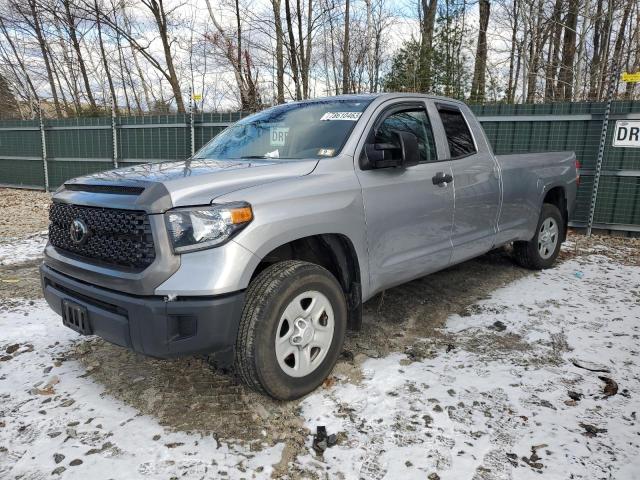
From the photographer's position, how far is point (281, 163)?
2881 mm

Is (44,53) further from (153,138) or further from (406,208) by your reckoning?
(406,208)

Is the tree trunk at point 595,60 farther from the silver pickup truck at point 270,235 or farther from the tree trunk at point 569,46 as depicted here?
the silver pickup truck at point 270,235

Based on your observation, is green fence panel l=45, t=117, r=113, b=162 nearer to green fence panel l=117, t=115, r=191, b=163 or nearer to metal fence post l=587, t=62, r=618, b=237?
green fence panel l=117, t=115, r=191, b=163

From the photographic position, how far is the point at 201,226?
228 centimetres

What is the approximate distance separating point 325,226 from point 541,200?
11.5 ft

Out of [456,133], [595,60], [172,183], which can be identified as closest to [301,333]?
[172,183]

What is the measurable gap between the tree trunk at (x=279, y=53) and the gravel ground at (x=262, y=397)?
1266cm

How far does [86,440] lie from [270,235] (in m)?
1.40

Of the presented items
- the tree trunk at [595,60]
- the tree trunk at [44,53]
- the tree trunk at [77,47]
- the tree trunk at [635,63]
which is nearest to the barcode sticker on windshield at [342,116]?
the tree trunk at [595,60]

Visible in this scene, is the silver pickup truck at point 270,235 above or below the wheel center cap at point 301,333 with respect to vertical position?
above

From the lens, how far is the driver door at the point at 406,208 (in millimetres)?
3127

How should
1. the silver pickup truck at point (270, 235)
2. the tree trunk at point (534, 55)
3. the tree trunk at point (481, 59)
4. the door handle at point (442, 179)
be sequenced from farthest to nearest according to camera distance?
1. the tree trunk at point (481, 59)
2. the tree trunk at point (534, 55)
3. the door handle at point (442, 179)
4. the silver pickup truck at point (270, 235)

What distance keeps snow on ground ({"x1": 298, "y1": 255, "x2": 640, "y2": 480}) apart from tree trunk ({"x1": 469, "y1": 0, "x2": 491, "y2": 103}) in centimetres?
1404

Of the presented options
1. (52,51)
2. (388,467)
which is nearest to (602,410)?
(388,467)
